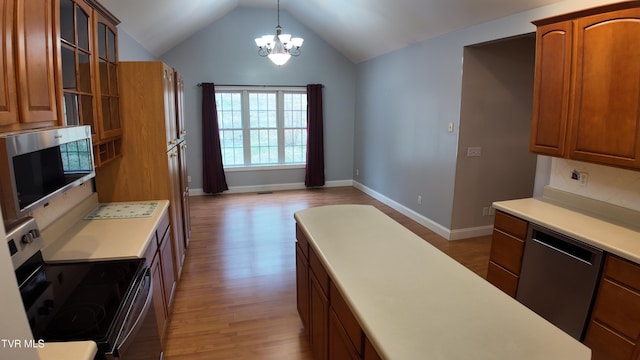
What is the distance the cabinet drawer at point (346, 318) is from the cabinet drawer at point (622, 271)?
5.40ft

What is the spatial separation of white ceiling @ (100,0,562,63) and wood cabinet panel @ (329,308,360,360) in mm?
3129

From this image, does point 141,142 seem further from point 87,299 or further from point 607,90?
point 607,90

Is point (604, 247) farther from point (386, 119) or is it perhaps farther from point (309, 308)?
point (386, 119)

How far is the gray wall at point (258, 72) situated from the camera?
6535mm

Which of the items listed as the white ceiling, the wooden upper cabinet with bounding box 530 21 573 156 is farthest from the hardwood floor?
the white ceiling

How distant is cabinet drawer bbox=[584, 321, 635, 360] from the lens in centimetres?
198

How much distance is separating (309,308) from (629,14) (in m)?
2.65

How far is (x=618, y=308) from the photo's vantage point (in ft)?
6.61

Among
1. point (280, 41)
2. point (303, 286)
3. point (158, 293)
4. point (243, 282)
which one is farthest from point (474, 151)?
point (158, 293)

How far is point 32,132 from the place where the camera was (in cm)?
130

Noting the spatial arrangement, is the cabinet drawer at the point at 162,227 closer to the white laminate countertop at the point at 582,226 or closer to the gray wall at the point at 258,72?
the white laminate countertop at the point at 582,226

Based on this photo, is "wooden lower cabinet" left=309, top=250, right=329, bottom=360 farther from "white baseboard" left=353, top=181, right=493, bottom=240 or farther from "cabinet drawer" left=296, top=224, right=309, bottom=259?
"white baseboard" left=353, top=181, right=493, bottom=240

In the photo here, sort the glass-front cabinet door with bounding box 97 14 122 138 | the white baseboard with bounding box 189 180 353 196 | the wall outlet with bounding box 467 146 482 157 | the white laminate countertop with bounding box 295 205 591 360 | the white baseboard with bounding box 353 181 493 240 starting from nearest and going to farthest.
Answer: the white laminate countertop with bounding box 295 205 591 360 < the glass-front cabinet door with bounding box 97 14 122 138 < the wall outlet with bounding box 467 146 482 157 < the white baseboard with bounding box 353 181 493 240 < the white baseboard with bounding box 189 180 353 196

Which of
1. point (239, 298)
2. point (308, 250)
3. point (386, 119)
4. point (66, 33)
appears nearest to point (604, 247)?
point (308, 250)
